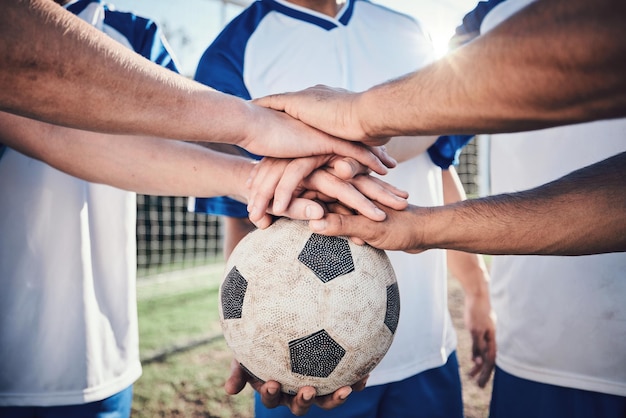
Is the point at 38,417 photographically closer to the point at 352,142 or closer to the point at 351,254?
the point at 351,254

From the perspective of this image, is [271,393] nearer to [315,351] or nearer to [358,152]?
[315,351]

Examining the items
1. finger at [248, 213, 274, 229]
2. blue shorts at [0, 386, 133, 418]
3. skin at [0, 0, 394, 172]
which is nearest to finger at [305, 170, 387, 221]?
skin at [0, 0, 394, 172]

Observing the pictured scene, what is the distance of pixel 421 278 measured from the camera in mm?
2002

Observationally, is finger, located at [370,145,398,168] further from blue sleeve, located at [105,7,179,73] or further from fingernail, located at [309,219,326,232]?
blue sleeve, located at [105,7,179,73]

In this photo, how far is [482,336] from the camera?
2471mm

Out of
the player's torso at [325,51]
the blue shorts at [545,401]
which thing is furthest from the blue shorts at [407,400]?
the player's torso at [325,51]

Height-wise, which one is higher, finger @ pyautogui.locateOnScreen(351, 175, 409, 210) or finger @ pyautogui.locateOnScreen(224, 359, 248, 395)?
finger @ pyautogui.locateOnScreen(351, 175, 409, 210)

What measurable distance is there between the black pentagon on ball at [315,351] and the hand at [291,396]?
0.12 meters

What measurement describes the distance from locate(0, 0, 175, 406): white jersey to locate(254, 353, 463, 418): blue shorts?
0.79 meters

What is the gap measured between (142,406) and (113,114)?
3.29 metres

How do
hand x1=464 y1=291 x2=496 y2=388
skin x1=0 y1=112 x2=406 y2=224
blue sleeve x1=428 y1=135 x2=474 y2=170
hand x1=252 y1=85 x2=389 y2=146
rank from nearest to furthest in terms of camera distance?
hand x1=252 y1=85 x2=389 y2=146 → skin x1=0 y1=112 x2=406 y2=224 → blue sleeve x1=428 y1=135 x2=474 y2=170 → hand x1=464 y1=291 x2=496 y2=388

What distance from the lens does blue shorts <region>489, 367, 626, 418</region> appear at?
1787 millimetres

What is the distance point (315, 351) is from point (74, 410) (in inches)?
50.5

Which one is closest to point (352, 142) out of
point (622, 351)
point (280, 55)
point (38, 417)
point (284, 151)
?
point (284, 151)
